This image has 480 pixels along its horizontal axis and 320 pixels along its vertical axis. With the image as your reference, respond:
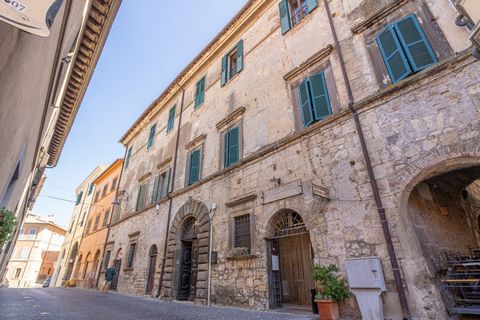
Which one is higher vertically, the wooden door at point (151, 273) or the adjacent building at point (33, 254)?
the adjacent building at point (33, 254)

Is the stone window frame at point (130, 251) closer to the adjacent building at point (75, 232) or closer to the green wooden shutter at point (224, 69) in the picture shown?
the green wooden shutter at point (224, 69)

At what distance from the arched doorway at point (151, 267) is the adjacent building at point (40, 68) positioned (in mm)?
6586

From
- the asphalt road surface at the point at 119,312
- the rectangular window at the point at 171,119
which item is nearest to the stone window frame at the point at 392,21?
the asphalt road surface at the point at 119,312

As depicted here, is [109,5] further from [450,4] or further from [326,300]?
[326,300]

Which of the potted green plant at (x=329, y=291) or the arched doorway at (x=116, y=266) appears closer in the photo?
the potted green plant at (x=329, y=291)

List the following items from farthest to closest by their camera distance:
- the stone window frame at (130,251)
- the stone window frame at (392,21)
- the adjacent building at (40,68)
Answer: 1. the stone window frame at (130,251)
2. the stone window frame at (392,21)
3. the adjacent building at (40,68)

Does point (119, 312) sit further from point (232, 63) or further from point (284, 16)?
point (284, 16)

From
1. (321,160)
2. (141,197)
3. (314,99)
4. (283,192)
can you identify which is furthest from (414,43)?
(141,197)

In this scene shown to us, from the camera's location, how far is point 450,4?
535 centimetres

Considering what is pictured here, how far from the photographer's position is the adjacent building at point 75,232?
2316cm

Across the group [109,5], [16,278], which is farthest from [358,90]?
[16,278]

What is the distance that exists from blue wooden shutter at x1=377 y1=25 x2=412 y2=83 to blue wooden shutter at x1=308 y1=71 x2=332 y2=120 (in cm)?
157

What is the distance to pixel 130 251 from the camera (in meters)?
14.0

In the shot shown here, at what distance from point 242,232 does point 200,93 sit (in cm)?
788
